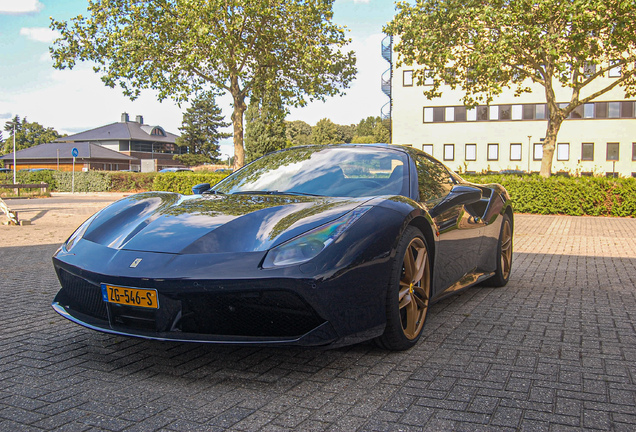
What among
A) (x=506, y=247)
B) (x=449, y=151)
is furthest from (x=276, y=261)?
(x=449, y=151)

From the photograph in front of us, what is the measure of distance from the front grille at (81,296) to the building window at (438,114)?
43.4 m

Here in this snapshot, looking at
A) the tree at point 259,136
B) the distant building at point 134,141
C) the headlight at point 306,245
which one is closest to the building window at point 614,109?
the tree at point 259,136

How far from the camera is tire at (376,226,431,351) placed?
315 cm

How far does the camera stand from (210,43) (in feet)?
65.9

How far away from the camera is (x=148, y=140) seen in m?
93.3

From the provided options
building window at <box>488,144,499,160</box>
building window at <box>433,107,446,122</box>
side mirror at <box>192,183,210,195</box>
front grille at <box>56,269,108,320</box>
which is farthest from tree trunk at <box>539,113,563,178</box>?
building window at <box>433,107,446,122</box>

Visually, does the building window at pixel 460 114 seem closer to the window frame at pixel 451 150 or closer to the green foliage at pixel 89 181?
the window frame at pixel 451 150

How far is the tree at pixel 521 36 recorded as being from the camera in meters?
16.1

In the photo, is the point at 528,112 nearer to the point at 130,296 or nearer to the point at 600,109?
the point at 600,109

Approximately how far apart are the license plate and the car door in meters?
1.86

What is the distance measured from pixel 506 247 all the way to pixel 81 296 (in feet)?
13.9

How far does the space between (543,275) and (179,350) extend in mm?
4618

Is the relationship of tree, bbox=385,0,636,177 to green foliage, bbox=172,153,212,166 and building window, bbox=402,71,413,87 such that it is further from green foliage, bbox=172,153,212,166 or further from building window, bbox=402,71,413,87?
green foliage, bbox=172,153,212,166

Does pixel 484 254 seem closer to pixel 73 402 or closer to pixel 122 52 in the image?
pixel 73 402
